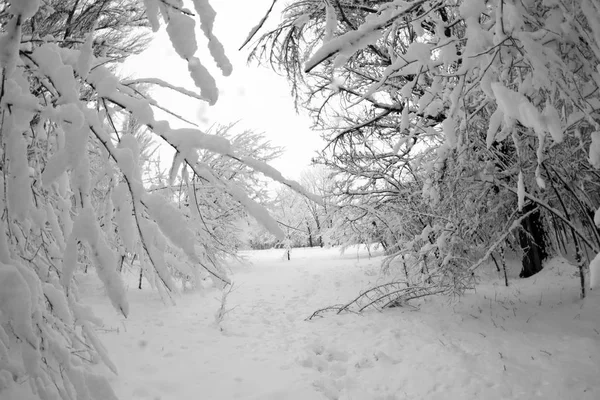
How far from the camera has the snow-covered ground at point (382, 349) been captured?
9.09 ft

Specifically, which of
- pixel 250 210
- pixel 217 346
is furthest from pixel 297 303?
pixel 250 210

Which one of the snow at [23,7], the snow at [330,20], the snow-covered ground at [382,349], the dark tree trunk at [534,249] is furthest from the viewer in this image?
the dark tree trunk at [534,249]

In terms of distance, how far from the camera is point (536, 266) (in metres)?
5.31

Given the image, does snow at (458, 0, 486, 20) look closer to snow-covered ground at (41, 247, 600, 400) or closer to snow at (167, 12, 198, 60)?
snow at (167, 12, 198, 60)

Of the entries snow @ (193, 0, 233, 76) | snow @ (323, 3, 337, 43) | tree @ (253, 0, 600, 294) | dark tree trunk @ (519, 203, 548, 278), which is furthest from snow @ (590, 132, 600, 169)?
dark tree trunk @ (519, 203, 548, 278)

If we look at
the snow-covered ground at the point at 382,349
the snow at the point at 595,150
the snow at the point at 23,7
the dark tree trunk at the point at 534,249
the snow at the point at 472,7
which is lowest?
the snow-covered ground at the point at 382,349

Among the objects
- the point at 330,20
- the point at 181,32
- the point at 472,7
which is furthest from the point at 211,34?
the point at 472,7

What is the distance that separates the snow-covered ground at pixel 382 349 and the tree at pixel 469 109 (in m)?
0.67

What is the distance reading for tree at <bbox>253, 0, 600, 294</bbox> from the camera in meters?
1.02

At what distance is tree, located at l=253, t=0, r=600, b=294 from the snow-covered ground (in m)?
0.67

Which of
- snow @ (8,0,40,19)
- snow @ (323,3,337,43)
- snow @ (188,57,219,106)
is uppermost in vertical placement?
snow @ (323,3,337,43)

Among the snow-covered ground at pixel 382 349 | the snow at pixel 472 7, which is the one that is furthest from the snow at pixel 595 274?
the snow-covered ground at pixel 382 349

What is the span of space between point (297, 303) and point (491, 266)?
169 inches

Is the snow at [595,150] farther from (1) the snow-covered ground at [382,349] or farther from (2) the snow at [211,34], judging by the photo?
(1) the snow-covered ground at [382,349]
